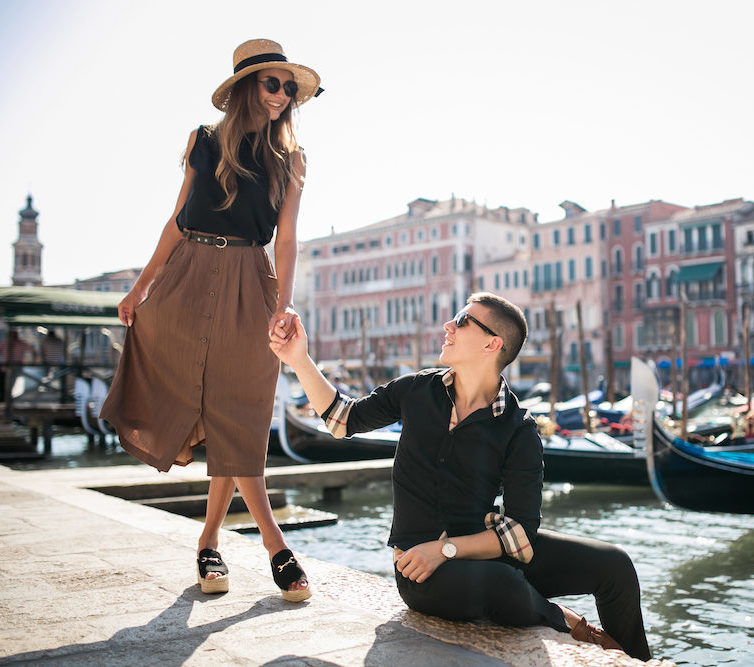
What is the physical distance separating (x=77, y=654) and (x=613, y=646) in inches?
45.1

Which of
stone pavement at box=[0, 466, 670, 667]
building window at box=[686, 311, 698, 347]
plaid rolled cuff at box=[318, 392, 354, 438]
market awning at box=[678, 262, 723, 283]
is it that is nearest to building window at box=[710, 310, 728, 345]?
building window at box=[686, 311, 698, 347]

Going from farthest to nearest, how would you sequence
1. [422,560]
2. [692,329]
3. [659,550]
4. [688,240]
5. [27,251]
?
[27,251] < [688,240] < [692,329] < [659,550] < [422,560]

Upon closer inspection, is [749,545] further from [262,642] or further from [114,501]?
[262,642]

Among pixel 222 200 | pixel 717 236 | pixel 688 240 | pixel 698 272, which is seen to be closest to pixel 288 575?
pixel 222 200

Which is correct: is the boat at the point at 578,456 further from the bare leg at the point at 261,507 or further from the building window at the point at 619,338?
the building window at the point at 619,338

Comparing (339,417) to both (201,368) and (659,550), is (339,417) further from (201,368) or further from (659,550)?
(659,550)

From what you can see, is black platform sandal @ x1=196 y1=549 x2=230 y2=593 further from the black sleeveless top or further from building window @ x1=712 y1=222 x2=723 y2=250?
building window @ x1=712 y1=222 x2=723 y2=250

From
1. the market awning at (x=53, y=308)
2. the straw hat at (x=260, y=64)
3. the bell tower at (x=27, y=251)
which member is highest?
the bell tower at (x=27, y=251)

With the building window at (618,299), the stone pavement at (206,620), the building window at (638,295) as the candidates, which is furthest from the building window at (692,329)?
the stone pavement at (206,620)

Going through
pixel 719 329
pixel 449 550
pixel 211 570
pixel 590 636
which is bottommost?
pixel 590 636

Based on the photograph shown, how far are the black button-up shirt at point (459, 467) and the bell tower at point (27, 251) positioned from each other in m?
63.9

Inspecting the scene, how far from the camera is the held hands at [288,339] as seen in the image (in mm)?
2184

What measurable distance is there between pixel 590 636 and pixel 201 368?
1146 mm

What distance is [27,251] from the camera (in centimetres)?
6419
